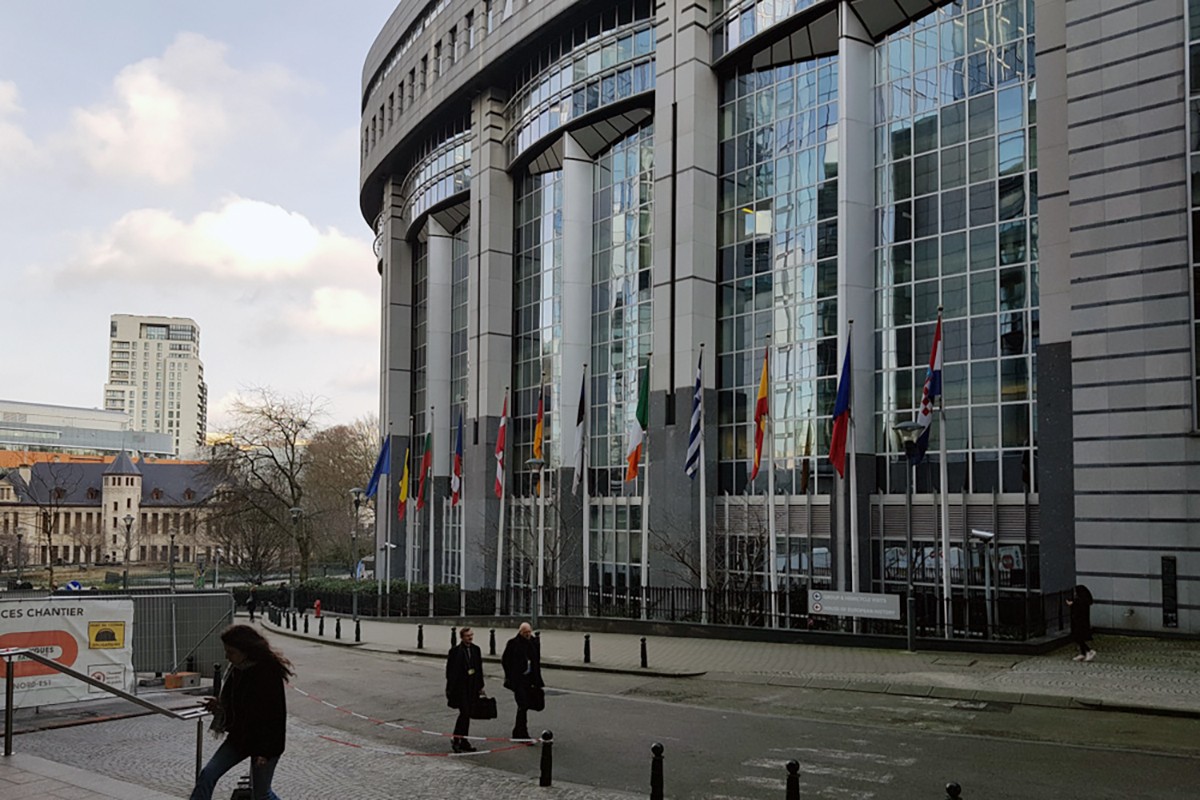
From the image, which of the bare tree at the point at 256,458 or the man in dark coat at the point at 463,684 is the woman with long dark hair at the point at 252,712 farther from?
the bare tree at the point at 256,458

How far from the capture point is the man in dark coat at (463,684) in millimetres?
13359

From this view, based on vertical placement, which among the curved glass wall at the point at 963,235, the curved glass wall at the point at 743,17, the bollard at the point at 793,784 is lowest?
the bollard at the point at 793,784

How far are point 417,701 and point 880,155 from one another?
2694 centimetres

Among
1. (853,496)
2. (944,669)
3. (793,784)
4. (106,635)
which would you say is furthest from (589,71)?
(793,784)

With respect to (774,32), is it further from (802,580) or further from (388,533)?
(388,533)

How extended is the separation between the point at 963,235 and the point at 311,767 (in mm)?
28091

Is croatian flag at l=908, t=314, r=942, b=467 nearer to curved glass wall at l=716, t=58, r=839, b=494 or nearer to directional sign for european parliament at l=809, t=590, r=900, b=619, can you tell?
directional sign for european parliament at l=809, t=590, r=900, b=619

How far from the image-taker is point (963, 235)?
33219 mm

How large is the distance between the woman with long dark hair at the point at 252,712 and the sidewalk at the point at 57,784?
111 inches

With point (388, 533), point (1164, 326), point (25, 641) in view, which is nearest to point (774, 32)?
point (1164, 326)

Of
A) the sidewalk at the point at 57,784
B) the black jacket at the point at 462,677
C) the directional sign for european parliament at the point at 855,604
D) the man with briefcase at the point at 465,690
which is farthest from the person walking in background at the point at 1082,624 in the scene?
the sidewalk at the point at 57,784

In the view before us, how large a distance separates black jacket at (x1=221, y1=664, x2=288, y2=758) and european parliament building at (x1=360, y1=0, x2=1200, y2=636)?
63.3 feet

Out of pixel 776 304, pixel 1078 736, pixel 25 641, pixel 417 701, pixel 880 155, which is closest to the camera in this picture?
pixel 1078 736

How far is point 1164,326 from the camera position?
2539 cm
